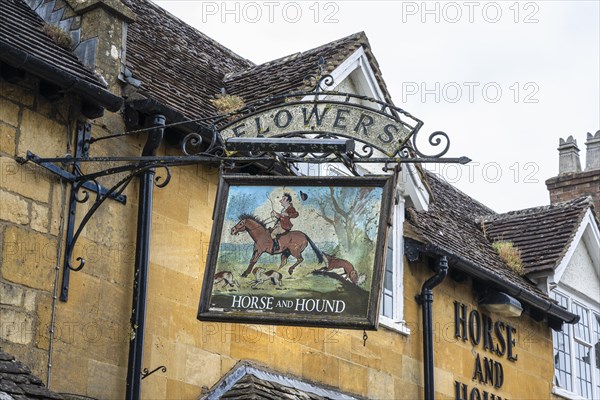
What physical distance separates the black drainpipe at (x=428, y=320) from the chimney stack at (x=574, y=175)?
877cm

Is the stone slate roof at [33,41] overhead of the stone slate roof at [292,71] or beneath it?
beneath

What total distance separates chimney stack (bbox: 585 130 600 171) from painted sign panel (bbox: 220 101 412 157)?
14.6 meters

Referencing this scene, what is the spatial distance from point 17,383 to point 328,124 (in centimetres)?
374

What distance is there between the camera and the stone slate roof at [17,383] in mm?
8750

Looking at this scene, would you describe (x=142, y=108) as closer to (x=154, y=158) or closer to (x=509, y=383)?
(x=154, y=158)

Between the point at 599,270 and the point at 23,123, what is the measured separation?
13.0 meters

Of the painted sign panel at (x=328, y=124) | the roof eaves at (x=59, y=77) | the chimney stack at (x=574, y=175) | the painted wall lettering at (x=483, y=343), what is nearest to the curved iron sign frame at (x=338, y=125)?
the painted sign panel at (x=328, y=124)

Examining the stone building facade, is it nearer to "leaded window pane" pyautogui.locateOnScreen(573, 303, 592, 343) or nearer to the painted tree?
the painted tree

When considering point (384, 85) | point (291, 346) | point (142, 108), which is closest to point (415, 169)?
point (384, 85)

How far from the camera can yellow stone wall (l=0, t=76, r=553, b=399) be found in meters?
10.5

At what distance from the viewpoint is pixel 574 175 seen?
24.4 m

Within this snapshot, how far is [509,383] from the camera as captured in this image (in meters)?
17.9

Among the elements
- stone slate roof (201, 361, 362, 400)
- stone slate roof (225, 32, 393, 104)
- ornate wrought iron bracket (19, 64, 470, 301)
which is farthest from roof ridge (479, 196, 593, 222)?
ornate wrought iron bracket (19, 64, 470, 301)

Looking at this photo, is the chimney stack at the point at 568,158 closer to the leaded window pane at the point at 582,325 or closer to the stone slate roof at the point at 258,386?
the leaded window pane at the point at 582,325
